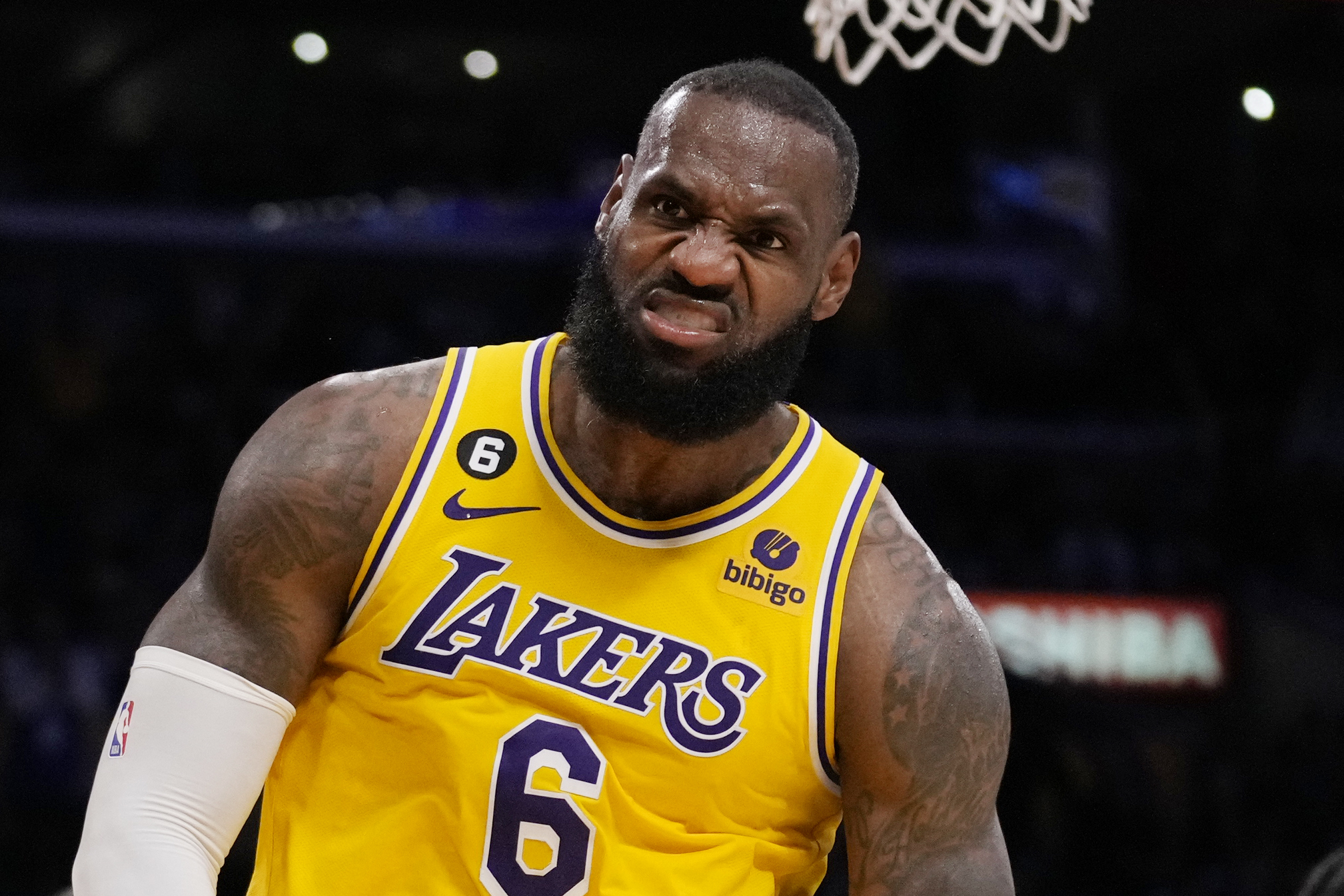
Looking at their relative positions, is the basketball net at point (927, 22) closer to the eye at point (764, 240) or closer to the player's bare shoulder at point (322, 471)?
the eye at point (764, 240)

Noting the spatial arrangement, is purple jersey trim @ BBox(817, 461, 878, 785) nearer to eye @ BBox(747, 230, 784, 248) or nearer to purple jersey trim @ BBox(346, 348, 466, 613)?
eye @ BBox(747, 230, 784, 248)

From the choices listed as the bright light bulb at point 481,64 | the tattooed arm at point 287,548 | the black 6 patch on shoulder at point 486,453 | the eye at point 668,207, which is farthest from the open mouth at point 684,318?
the bright light bulb at point 481,64

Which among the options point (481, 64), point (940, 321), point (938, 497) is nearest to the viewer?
point (938, 497)

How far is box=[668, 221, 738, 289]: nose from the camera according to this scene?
7.84 feet

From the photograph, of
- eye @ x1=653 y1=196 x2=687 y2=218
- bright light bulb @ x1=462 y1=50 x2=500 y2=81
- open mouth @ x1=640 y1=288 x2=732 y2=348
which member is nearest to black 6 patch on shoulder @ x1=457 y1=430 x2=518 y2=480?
open mouth @ x1=640 y1=288 x2=732 y2=348

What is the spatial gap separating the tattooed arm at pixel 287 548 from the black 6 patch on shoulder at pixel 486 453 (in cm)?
11

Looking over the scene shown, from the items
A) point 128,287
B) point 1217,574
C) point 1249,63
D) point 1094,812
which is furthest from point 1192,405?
point 128,287

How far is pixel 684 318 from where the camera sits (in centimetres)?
244

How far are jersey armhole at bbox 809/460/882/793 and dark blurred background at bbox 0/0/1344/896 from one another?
20.9 ft

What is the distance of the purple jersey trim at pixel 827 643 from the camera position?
99.6 inches

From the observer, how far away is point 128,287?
37.6 ft

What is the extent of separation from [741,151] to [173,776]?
4.06 ft

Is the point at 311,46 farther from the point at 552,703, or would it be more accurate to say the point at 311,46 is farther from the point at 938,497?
the point at 552,703

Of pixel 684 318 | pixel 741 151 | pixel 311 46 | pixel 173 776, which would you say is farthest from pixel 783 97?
pixel 311 46
